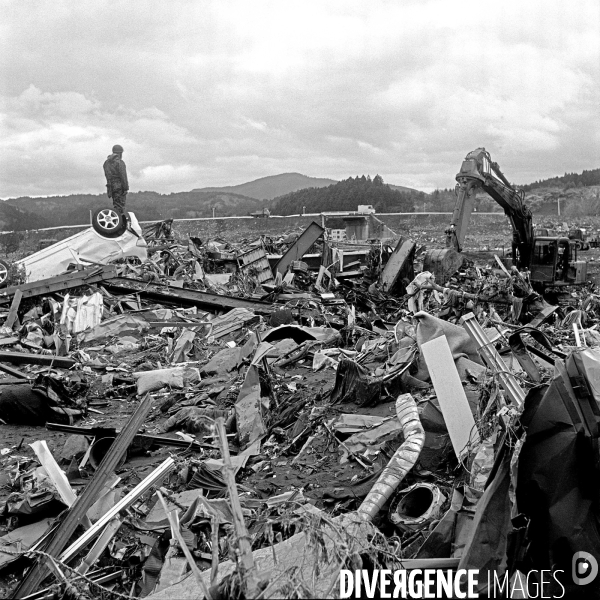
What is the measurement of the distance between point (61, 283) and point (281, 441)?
753cm

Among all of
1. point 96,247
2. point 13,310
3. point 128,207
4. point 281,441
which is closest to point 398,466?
point 281,441

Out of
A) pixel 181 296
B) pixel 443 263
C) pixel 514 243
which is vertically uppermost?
pixel 514 243

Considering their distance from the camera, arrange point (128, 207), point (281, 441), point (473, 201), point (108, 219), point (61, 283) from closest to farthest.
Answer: point (281, 441)
point (61, 283)
point (108, 219)
point (473, 201)
point (128, 207)

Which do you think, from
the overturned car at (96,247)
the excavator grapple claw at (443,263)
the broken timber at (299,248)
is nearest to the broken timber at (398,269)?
the excavator grapple claw at (443,263)

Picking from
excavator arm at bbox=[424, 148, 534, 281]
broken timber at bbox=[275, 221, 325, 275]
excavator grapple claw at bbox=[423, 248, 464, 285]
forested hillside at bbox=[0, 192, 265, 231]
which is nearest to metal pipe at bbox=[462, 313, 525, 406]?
excavator grapple claw at bbox=[423, 248, 464, 285]

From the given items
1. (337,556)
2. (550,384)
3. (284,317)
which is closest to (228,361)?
(284,317)

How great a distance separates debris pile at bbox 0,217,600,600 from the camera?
285 centimetres

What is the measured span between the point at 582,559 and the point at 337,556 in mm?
1485

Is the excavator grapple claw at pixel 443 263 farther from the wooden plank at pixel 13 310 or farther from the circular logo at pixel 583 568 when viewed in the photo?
the circular logo at pixel 583 568

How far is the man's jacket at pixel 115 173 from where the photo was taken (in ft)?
45.8

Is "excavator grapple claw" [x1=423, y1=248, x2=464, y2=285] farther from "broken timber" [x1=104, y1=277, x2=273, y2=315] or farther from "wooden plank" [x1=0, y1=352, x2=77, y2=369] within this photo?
"wooden plank" [x1=0, y1=352, x2=77, y2=369]

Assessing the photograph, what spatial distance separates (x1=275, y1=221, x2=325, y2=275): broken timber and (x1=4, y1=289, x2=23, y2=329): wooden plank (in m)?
5.60

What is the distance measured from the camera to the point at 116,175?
14000 millimetres

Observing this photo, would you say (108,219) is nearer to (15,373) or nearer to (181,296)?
(181,296)
